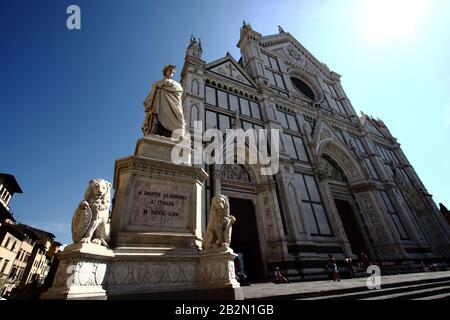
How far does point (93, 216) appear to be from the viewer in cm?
360

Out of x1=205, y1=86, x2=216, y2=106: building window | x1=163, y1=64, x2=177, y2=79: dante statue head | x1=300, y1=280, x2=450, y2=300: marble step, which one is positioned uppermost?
x1=205, y1=86, x2=216, y2=106: building window

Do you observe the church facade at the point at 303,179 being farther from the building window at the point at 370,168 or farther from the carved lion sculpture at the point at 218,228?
the carved lion sculpture at the point at 218,228

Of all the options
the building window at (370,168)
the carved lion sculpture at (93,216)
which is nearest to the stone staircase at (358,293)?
the carved lion sculpture at (93,216)

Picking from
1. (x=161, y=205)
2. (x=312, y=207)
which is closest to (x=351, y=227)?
(x=312, y=207)

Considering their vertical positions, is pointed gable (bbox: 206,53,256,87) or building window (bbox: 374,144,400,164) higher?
pointed gable (bbox: 206,53,256,87)

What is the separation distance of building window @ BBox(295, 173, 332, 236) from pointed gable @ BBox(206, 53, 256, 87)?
28.5 ft

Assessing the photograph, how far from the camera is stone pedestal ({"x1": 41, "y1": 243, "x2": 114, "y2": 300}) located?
9.63 feet

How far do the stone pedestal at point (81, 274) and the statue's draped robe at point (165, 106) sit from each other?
10.7 feet

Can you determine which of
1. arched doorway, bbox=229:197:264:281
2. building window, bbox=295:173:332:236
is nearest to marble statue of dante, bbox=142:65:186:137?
arched doorway, bbox=229:197:264:281

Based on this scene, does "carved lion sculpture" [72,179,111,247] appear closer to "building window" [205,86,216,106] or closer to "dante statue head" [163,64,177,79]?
"dante statue head" [163,64,177,79]

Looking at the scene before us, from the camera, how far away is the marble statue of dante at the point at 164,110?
5832mm

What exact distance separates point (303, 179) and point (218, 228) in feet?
36.9

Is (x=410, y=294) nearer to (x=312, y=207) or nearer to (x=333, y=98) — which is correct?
(x=312, y=207)
